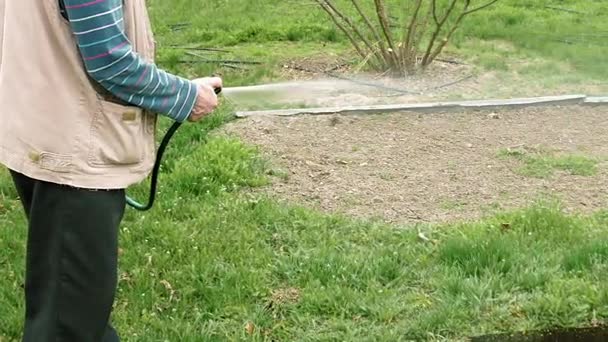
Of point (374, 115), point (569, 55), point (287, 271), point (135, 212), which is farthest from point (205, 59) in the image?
point (287, 271)

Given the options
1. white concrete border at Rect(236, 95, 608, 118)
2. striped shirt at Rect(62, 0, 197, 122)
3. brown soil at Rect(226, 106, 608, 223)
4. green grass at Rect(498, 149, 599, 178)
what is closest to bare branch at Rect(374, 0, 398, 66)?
white concrete border at Rect(236, 95, 608, 118)

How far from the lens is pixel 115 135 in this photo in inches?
109

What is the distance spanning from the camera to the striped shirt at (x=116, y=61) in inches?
101

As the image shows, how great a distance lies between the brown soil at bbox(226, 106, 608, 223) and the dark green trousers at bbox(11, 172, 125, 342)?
2.65 meters

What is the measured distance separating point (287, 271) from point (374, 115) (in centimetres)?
271

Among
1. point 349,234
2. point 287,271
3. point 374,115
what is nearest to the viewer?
point 287,271

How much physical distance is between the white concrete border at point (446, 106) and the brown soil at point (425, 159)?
0.24 feet

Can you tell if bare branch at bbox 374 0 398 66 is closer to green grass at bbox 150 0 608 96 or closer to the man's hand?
green grass at bbox 150 0 608 96

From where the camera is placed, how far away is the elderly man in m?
2.63

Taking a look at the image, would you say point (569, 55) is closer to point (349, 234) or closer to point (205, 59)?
point (205, 59)

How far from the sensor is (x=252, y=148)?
20.6ft

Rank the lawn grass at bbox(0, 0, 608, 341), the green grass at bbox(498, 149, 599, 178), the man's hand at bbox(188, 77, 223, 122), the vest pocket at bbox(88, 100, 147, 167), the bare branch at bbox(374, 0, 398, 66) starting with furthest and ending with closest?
the bare branch at bbox(374, 0, 398, 66) → the green grass at bbox(498, 149, 599, 178) → the lawn grass at bbox(0, 0, 608, 341) → the man's hand at bbox(188, 77, 223, 122) → the vest pocket at bbox(88, 100, 147, 167)

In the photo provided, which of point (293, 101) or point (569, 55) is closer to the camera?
point (293, 101)

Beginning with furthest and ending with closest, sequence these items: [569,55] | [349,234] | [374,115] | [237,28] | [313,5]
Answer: [313,5] → [237,28] → [569,55] → [374,115] → [349,234]
